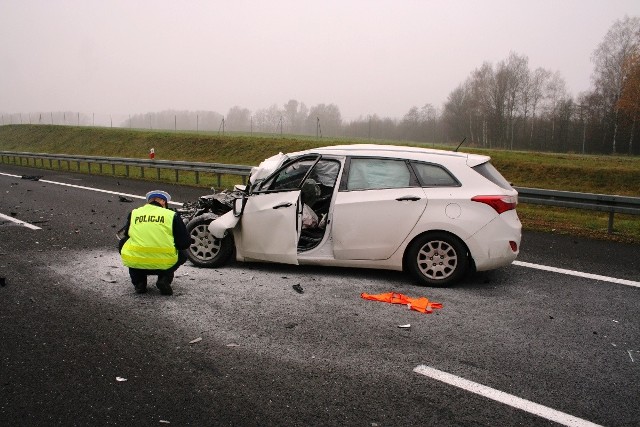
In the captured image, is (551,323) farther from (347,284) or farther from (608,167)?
(608,167)

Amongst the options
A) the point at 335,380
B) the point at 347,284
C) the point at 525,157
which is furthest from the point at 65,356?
the point at 525,157

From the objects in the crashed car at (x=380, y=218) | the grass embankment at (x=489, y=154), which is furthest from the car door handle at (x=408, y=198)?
the grass embankment at (x=489, y=154)

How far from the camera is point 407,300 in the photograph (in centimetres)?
573

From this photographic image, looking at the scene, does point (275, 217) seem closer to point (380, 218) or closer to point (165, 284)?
point (380, 218)

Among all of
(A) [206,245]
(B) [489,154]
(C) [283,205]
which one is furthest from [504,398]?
(B) [489,154]

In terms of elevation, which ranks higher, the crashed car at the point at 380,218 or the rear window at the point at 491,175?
the rear window at the point at 491,175

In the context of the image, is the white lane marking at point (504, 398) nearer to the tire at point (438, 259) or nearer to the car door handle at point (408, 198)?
the tire at point (438, 259)

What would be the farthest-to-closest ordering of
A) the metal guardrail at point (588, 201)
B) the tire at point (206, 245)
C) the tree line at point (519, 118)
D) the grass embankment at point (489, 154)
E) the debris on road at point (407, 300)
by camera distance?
the tree line at point (519, 118), the grass embankment at point (489, 154), the metal guardrail at point (588, 201), the tire at point (206, 245), the debris on road at point (407, 300)

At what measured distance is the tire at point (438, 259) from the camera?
614cm

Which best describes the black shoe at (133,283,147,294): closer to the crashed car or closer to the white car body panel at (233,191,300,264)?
the crashed car

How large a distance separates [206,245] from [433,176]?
305cm

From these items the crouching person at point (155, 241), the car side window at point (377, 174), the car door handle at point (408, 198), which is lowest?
the crouching person at point (155, 241)

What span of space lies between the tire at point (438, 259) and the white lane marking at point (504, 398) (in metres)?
2.19

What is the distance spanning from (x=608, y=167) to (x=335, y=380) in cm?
2793
